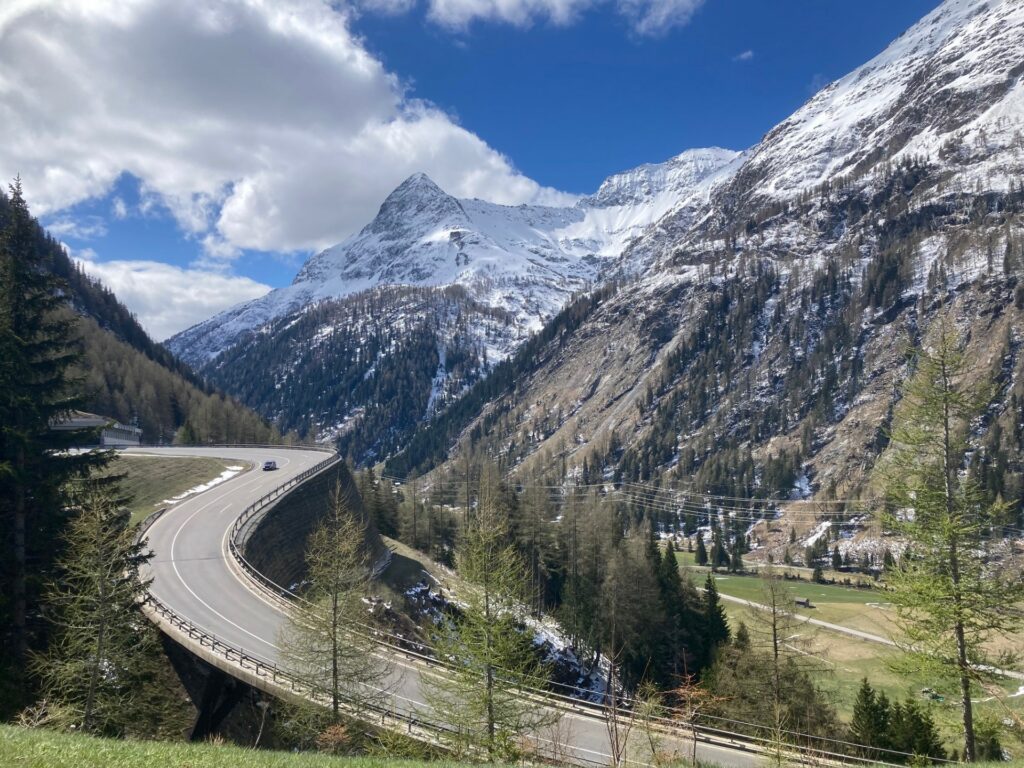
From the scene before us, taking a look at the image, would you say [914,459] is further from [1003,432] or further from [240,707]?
[1003,432]

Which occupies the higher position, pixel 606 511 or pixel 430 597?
pixel 606 511

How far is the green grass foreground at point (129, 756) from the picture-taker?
30.5 ft

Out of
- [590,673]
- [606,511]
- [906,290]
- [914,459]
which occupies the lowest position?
[590,673]

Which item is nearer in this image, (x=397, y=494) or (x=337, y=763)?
(x=337, y=763)

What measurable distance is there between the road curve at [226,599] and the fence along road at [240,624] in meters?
0.05

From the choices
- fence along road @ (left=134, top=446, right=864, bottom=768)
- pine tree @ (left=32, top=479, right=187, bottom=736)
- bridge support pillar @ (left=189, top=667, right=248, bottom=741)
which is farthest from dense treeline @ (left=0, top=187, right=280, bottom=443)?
pine tree @ (left=32, top=479, right=187, bottom=736)

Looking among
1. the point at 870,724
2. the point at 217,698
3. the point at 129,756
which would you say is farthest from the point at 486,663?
the point at 870,724

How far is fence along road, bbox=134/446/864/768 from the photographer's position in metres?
20.5

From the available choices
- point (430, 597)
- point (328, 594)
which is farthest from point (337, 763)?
point (430, 597)

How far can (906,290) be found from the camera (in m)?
185

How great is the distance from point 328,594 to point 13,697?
9.25m

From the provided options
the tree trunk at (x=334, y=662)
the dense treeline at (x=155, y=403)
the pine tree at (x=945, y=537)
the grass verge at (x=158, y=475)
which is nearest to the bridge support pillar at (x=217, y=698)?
the tree trunk at (x=334, y=662)

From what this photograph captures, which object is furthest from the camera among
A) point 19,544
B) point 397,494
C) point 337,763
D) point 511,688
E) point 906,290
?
point 906,290

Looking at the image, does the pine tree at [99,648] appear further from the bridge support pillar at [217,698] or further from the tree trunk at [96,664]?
the bridge support pillar at [217,698]
